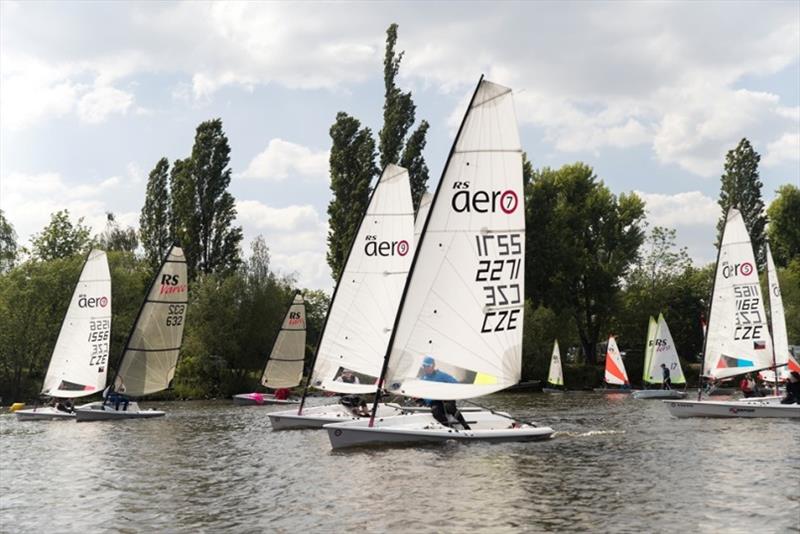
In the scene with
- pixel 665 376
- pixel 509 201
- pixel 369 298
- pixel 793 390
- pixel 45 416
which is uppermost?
pixel 509 201

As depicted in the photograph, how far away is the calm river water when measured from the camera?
17.6m

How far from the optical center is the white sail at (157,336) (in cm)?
4759

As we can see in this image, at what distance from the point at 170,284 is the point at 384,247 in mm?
16694

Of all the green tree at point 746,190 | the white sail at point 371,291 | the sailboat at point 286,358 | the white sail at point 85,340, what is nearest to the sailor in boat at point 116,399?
the white sail at point 85,340

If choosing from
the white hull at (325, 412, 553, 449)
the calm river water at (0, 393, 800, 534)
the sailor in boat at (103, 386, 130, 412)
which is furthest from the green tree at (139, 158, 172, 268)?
the white hull at (325, 412, 553, 449)

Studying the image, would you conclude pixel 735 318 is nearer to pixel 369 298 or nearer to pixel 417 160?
pixel 369 298

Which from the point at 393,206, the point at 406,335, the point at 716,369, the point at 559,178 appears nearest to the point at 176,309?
the point at 393,206

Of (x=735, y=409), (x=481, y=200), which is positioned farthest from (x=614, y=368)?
(x=481, y=200)

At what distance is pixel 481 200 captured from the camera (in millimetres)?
27516

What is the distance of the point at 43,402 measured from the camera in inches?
2479

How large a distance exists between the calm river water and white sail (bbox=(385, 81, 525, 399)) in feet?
7.92

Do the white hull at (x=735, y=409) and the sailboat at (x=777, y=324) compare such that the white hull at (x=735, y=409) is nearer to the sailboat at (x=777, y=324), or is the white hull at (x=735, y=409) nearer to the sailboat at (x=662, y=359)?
the sailboat at (x=777, y=324)

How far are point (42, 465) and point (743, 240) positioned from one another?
98.4 ft

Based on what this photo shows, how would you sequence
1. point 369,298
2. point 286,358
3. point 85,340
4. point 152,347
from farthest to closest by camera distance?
point 286,358
point 85,340
point 152,347
point 369,298
